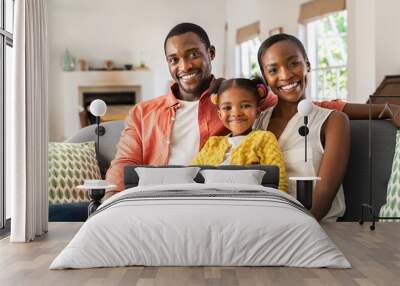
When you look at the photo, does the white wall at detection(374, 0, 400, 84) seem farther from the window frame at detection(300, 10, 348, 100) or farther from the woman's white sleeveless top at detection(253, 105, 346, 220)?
the woman's white sleeveless top at detection(253, 105, 346, 220)

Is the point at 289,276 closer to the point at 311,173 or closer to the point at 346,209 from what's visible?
the point at 311,173

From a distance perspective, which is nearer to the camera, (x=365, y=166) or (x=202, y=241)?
(x=202, y=241)

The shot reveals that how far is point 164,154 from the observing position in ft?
16.4

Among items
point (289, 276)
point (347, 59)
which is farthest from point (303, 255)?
point (347, 59)

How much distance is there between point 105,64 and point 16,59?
9.44m

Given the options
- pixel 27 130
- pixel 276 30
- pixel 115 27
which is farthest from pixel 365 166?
pixel 115 27

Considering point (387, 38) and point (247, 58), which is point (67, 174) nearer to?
point (387, 38)

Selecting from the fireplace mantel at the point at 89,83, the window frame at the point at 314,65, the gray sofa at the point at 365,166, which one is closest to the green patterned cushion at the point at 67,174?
the gray sofa at the point at 365,166

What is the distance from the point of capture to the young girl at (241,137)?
4.72 metres

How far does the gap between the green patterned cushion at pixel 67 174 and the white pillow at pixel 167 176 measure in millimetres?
809

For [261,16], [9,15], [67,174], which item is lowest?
[67,174]

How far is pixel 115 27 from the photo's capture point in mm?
13609

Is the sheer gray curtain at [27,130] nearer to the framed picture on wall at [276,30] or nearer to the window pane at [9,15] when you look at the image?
the window pane at [9,15]

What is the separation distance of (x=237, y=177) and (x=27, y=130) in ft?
4.62
